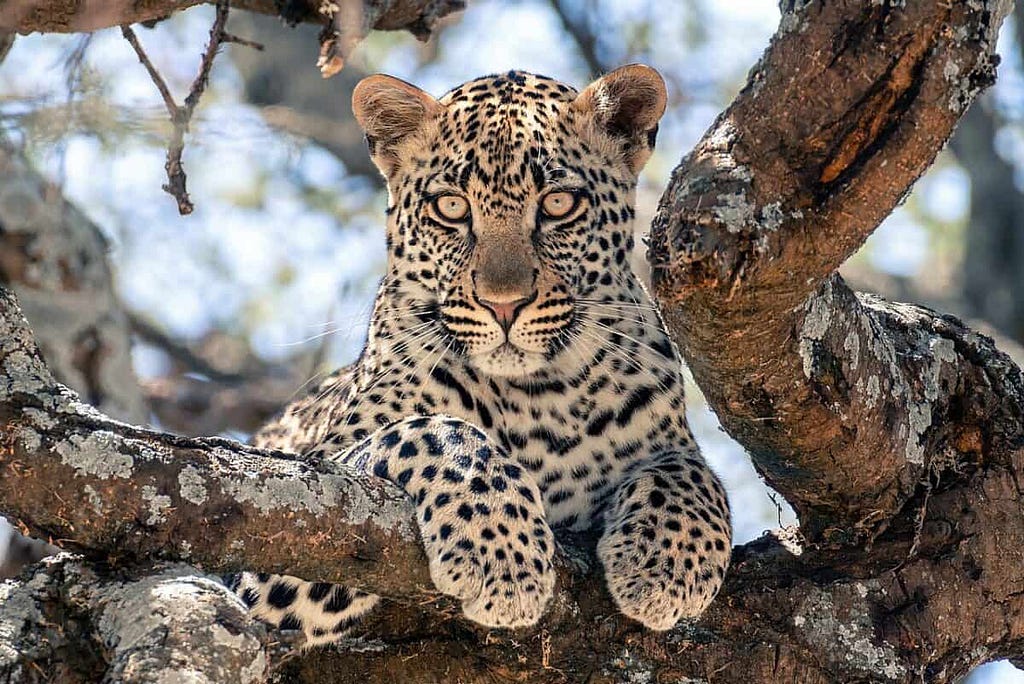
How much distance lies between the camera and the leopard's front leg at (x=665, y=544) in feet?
16.5

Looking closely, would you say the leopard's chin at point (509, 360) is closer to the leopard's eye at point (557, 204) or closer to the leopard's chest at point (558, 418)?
the leopard's chest at point (558, 418)

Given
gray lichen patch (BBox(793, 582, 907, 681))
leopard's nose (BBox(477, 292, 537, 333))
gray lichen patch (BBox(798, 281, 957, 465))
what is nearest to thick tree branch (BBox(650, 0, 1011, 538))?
gray lichen patch (BBox(798, 281, 957, 465))

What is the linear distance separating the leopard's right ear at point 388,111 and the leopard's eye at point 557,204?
80 centimetres

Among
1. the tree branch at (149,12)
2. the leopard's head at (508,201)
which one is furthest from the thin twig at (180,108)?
the leopard's head at (508,201)

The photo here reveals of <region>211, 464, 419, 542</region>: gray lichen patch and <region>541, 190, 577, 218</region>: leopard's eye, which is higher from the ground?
<region>541, 190, 577, 218</region>: leopard's eye

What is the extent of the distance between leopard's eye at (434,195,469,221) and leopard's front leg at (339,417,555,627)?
1.26 meters

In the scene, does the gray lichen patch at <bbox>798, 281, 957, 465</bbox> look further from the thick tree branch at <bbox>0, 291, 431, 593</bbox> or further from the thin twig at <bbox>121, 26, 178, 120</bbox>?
the thin twig at <bbox>121, 26, 178, 120</bbox>

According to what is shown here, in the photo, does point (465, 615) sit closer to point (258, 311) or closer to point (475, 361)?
point (475, 361)

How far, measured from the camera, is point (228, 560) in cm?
414

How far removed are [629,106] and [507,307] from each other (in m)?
1.20

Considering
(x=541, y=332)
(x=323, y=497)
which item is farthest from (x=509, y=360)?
(x=323, y=497)

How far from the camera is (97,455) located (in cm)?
389

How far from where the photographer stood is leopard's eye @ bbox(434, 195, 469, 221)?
6062 mm

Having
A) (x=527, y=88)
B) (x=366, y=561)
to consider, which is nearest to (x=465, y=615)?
(x=366, y=561)
